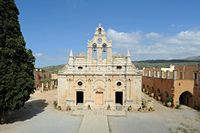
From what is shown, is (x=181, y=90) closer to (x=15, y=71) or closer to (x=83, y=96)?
(x=83, y=96)

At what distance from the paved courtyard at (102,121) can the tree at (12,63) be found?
103 inches

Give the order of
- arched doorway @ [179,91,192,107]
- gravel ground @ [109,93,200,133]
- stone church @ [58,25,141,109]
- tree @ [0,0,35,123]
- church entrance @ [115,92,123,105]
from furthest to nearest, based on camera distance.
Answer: arched doorway @ [179,91,192,107], church entrance @ [115,92,123,105], stone church @ [58,25,141,109], tree @ [0,0,35,123], gravel ground @ [109,93,200,133]

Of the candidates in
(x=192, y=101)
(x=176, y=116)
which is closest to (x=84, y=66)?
(x=176, y=116)

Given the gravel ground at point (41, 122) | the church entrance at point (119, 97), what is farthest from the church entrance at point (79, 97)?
the church entrance at point (119, 97)

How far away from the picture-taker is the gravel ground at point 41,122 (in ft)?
79.3

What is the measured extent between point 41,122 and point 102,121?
647 cm

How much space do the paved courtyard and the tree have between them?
2.61m

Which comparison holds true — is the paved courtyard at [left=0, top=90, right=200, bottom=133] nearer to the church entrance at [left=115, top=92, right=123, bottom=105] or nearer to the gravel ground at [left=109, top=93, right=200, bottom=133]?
the gravel ground at [left=109, top=93, right=200, bottom=133]

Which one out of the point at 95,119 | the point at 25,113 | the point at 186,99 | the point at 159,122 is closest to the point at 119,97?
the point at 95,119

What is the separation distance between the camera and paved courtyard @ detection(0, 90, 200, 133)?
24.5m

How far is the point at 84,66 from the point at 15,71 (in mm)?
11249

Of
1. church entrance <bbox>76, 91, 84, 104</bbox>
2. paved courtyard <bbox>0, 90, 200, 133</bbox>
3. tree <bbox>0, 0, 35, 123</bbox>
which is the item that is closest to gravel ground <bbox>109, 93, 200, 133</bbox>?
paved courtyard <bbox>0, 90, 200, 133</bbox>

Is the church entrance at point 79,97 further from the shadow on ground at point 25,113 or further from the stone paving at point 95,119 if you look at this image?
the shadow on ground at point 25,113

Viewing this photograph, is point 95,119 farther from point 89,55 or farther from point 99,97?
point 89,55
